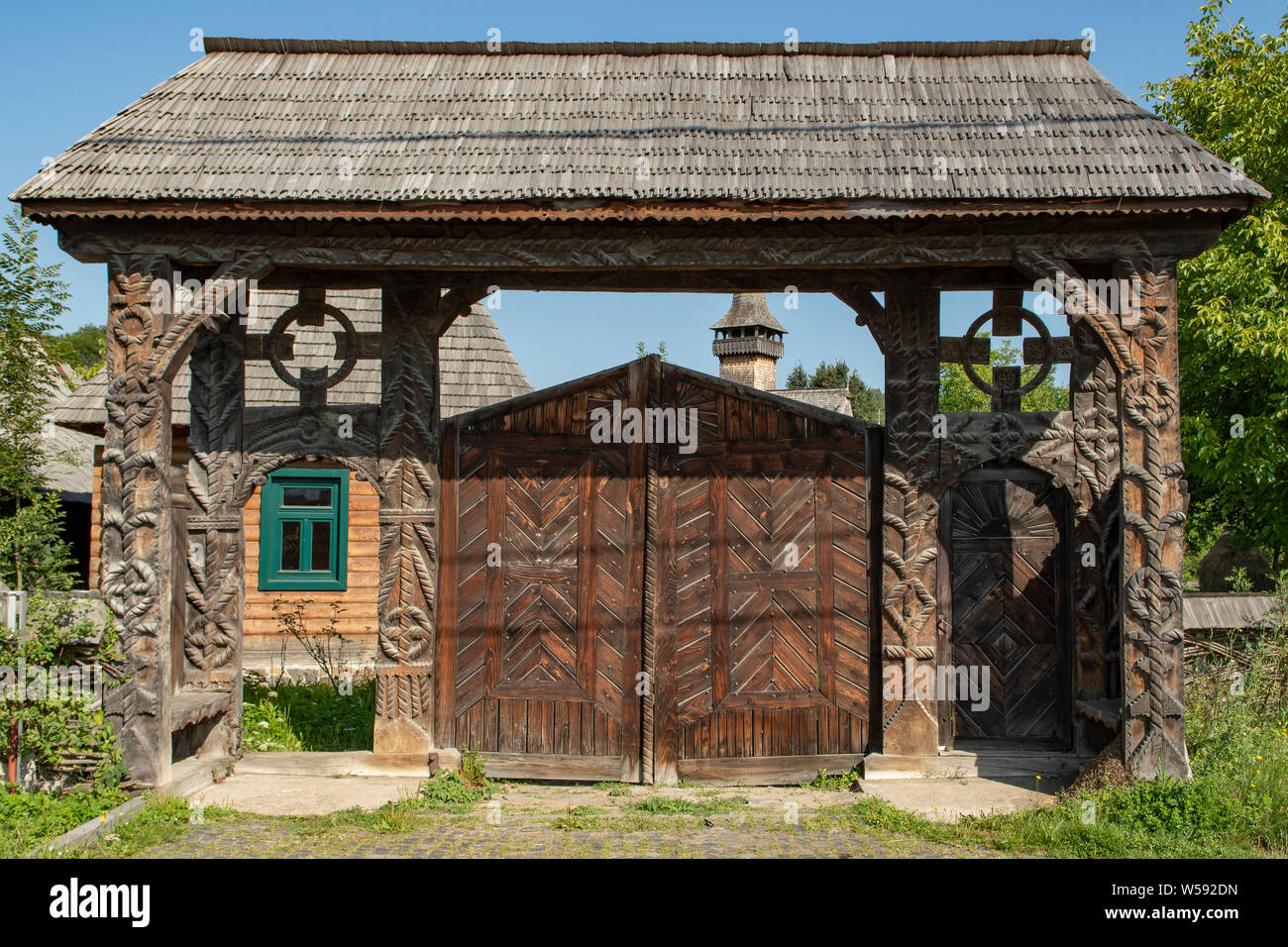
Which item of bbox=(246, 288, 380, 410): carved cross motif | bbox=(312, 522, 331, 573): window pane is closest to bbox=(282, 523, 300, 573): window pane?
bbox=(312, 522, 331, 573): window pane

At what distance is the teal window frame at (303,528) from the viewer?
14219 mm

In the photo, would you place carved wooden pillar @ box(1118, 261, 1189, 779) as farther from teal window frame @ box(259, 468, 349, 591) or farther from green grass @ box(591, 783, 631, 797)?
teal window frame @ box(259, 468, 349, 591)

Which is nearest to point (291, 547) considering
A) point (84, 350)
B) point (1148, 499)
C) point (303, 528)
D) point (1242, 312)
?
point (303, 528)

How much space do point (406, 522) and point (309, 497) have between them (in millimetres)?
6750

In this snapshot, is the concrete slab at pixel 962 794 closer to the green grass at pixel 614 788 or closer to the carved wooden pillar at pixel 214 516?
the green grass at pixel 614 788

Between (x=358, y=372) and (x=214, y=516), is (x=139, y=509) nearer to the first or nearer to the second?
(x=214, y=516)

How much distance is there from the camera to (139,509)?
23.9 ft

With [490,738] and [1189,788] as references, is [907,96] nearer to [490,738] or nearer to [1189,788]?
[1189,788]

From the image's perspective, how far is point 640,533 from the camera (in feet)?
27.5

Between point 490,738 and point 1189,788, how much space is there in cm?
497

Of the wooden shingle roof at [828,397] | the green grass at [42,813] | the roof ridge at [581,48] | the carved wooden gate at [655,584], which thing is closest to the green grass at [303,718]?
the carved wooden gate at [655,584]

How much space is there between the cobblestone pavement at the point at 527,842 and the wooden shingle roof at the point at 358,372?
753 cm

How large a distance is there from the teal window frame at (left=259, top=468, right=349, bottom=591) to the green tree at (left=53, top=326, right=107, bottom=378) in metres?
2.76

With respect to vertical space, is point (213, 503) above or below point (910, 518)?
above
